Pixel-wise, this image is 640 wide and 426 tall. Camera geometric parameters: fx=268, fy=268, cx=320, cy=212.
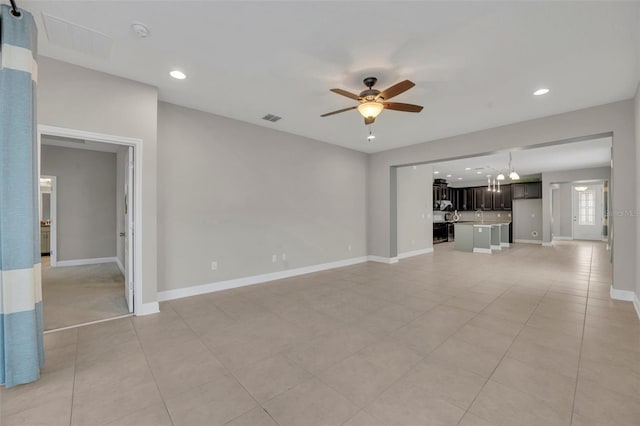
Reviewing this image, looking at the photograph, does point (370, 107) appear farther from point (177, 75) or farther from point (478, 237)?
point (478, 237)

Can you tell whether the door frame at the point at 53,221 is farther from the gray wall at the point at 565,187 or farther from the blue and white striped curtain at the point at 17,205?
the gray wall at the point at 565,187

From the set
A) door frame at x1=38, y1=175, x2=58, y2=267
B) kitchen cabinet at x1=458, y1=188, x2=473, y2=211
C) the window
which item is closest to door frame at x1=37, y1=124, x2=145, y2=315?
door frame at x1=38, y1=175, x2=58, y2=267

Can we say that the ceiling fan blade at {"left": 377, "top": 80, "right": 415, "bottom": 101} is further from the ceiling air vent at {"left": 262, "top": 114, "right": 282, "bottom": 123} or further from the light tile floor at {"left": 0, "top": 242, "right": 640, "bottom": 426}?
the light tile floor at {"left": 0, "top": 242, "right": 640, "bottom": 426}

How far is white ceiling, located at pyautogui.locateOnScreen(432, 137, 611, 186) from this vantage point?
21.7 ft

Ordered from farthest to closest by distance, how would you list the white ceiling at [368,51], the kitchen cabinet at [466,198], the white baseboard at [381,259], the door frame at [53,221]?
the kitchen cabinet at [466,198] → the white baseboard at [381,259] → the door frame at [53,221] → the white ceiling at [368,51]

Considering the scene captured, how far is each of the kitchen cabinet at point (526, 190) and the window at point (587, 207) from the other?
283cm

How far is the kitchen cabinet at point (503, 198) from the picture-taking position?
39.0ft

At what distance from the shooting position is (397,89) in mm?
2816

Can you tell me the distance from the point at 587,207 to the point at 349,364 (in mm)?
15175

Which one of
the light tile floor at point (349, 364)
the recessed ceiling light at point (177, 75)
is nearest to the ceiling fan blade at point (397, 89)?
the recessed ceiling light at point (177, 75)

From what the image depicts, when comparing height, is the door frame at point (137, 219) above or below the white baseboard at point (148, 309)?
above

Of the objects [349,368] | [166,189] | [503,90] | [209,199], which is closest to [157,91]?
[166,189]

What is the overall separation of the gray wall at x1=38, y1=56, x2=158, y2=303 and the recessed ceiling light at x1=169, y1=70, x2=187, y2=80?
0.45m

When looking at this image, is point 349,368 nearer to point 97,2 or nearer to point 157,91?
point 97,2
